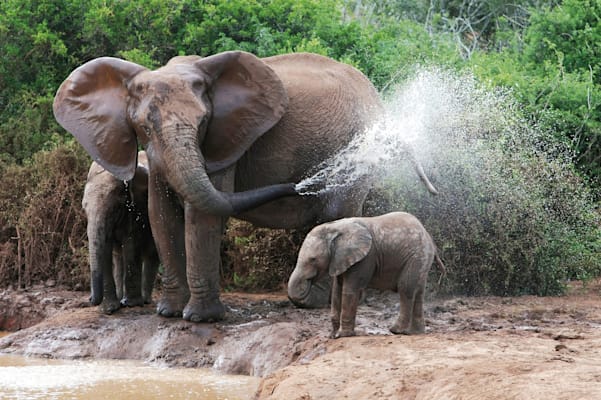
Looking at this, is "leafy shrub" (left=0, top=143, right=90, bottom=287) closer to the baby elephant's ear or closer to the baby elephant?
the baby elephant

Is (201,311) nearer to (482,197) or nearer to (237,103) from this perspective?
(237,103)

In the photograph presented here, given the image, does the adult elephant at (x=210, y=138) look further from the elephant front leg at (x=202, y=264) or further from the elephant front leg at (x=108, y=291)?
the elephant front leg at (x=108, y=291)

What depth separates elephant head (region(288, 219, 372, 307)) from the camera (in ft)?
28.1

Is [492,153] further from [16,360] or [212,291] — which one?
[16,360]

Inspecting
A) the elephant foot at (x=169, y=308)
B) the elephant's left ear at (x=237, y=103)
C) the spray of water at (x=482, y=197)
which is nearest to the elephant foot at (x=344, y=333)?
the elephant foot at (x=169, y=308)

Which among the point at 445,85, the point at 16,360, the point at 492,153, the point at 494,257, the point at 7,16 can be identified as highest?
the point at 7,16

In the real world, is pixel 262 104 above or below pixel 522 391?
above

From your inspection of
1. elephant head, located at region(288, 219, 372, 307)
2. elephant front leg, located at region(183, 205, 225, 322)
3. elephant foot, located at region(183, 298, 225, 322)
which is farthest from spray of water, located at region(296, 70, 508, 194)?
elephant head, located at region(288, 219, 372, 307)

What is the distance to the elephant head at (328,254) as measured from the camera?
28.1 feet

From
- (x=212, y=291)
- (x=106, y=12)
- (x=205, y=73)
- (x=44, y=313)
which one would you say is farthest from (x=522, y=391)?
(x=106, y=12)

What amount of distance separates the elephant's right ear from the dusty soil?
1.47 metres

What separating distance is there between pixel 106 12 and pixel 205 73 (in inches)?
235

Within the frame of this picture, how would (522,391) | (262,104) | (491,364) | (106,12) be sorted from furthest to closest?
(106,12)
(262,104)
(491,364)
(522,391)

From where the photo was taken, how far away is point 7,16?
16.2 meters
